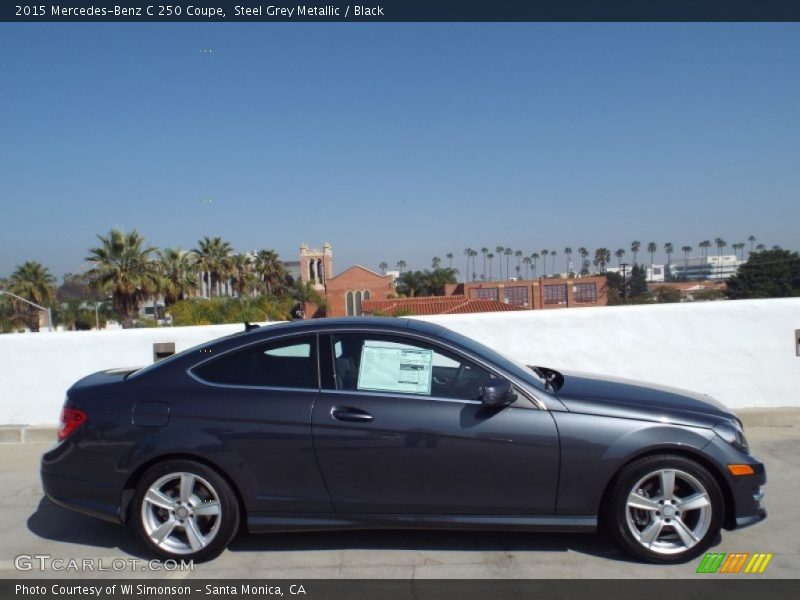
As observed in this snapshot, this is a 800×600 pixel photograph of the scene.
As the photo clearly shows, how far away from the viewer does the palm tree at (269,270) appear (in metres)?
61.2

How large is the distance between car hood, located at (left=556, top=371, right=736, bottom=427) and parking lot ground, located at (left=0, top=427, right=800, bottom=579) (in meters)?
0.86

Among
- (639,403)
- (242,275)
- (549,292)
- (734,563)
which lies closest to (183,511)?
(639,403)

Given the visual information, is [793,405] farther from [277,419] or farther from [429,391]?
[277,419]

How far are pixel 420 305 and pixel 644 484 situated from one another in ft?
122

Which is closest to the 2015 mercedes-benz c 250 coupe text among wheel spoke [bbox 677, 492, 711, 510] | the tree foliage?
wheel spoke [bbox 677, 492, 711, 510]

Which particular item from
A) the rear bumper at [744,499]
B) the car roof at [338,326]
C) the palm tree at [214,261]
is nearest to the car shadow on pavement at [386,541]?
the rear bumper at [744,499]

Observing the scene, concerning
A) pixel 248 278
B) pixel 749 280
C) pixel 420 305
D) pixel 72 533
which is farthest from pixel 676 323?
pixel 248 278

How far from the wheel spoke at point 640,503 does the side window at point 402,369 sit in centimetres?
106

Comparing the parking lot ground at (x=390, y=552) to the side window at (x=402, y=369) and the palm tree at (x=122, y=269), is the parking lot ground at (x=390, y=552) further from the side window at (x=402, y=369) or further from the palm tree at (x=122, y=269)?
the palm tree at (x=122, y=269)

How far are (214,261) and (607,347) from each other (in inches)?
1921

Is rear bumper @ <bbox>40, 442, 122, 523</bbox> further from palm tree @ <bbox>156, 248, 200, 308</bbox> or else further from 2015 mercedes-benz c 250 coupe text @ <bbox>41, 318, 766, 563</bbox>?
palm tree @ <bbox>156, 248, 200, 308</bbox>

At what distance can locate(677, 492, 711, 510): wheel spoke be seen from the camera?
389cm

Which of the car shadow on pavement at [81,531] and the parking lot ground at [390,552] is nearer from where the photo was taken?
the parking lot ground at [390,552]

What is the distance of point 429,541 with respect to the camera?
14.2 ft
